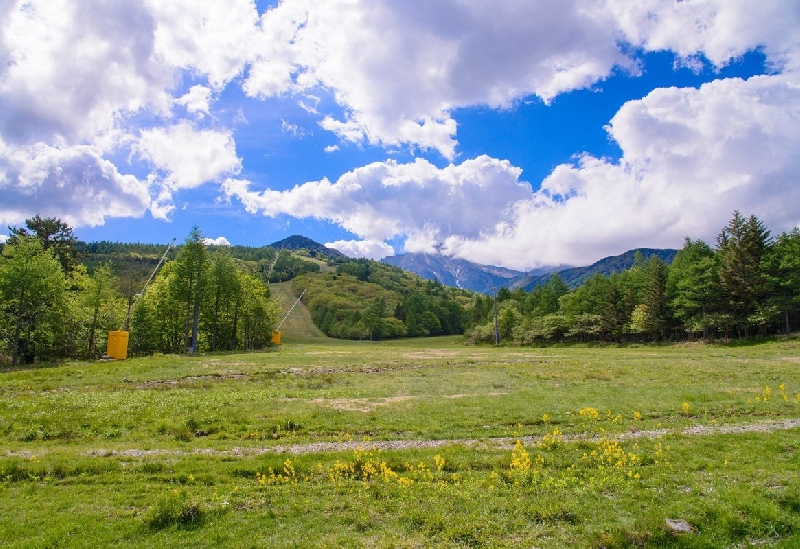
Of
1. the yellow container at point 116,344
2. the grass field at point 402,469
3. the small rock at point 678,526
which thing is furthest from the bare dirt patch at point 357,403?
the yellow container at point 116,344

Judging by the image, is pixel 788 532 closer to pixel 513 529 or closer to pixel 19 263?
pixel 513 529

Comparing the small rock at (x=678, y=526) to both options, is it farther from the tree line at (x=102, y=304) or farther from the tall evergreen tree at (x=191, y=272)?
the tall evergreen tree at (x=191, y=272)

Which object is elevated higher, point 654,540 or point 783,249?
point 783,249

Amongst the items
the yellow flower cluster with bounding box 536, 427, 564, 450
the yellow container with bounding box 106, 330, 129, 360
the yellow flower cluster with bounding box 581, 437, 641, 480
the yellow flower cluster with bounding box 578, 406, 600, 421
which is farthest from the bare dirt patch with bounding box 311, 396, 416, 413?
the yellow container with bounding box 106, 330, 129, 360

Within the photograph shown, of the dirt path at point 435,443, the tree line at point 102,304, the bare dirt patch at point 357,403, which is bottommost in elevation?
the bare dirt patch at point 357,403

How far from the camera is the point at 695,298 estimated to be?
276 feet

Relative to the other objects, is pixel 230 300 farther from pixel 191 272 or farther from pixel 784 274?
pixel 784 274

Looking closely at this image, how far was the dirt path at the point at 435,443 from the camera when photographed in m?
17.1

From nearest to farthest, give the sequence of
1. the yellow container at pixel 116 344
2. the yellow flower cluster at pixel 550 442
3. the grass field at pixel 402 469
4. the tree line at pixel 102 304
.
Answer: the grass field at pixel 402 469, the yellow flower cluster at pixel 550 442, the tree line at pixel 102 304, the yellow container at pixel 116 344

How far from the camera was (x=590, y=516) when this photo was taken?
11094 millimetres

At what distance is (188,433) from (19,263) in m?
46.8

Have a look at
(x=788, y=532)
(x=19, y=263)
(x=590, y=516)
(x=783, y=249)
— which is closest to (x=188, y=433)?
(x=590, y=516)

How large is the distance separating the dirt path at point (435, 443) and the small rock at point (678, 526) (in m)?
7.33

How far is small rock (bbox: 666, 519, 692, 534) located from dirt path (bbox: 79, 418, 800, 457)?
7326mm
